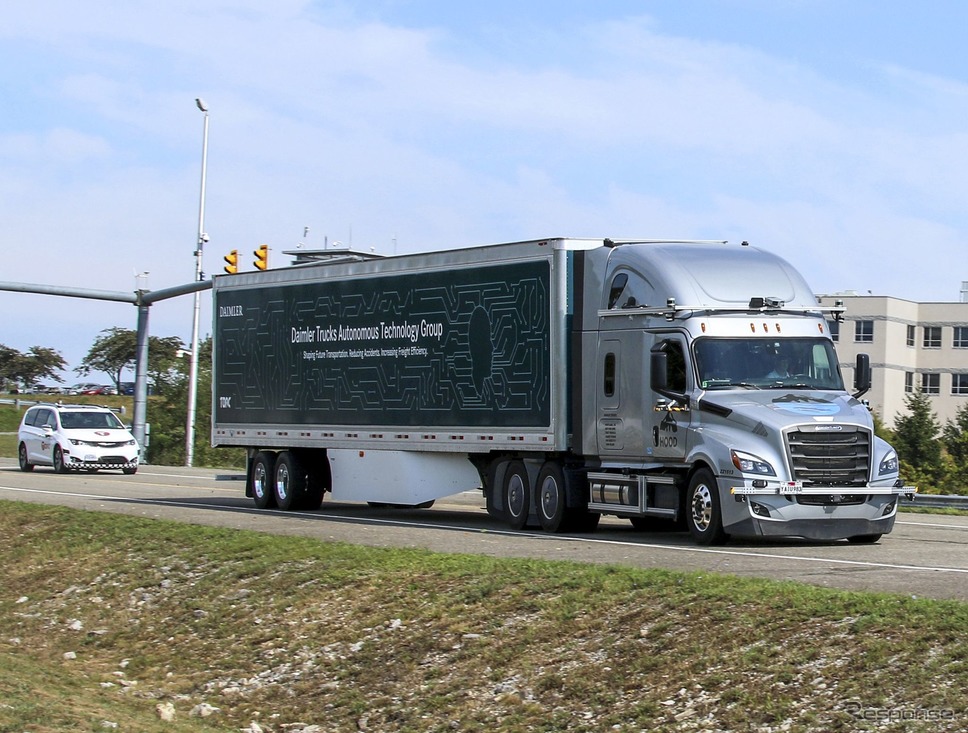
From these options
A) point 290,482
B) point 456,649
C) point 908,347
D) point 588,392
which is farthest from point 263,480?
point 908,347

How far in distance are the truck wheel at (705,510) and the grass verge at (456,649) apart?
3599 mm

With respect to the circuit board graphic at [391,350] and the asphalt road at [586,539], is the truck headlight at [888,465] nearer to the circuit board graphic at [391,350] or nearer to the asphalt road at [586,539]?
the asphalt road at [586,539]

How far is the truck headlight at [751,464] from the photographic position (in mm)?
17125

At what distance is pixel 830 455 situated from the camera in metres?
17.3

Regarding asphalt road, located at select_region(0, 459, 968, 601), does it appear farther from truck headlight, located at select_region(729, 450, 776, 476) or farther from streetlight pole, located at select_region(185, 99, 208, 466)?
streetlight pole, located at select_region(185, 99, 208, 466)

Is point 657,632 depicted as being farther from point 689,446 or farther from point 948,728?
point 689,446

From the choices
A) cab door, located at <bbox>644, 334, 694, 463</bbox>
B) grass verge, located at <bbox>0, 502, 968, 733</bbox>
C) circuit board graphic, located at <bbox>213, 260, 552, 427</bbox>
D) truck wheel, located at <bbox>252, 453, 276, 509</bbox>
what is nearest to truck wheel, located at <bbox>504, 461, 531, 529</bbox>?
circuit board graphic, located at <bbox>213, 260, 552, 427</bbox>

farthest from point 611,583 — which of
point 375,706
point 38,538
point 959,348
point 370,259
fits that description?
point 959,348

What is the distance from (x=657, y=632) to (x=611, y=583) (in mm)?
1636

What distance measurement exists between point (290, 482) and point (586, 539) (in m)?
7.71

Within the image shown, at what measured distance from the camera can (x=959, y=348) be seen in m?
115

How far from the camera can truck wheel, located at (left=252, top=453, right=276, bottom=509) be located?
2616 centimetres

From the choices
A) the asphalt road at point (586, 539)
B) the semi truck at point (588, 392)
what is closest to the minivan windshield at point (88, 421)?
the asphalt road at point (586, 539)

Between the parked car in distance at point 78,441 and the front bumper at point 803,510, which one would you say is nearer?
the front bumper at point 803,510
